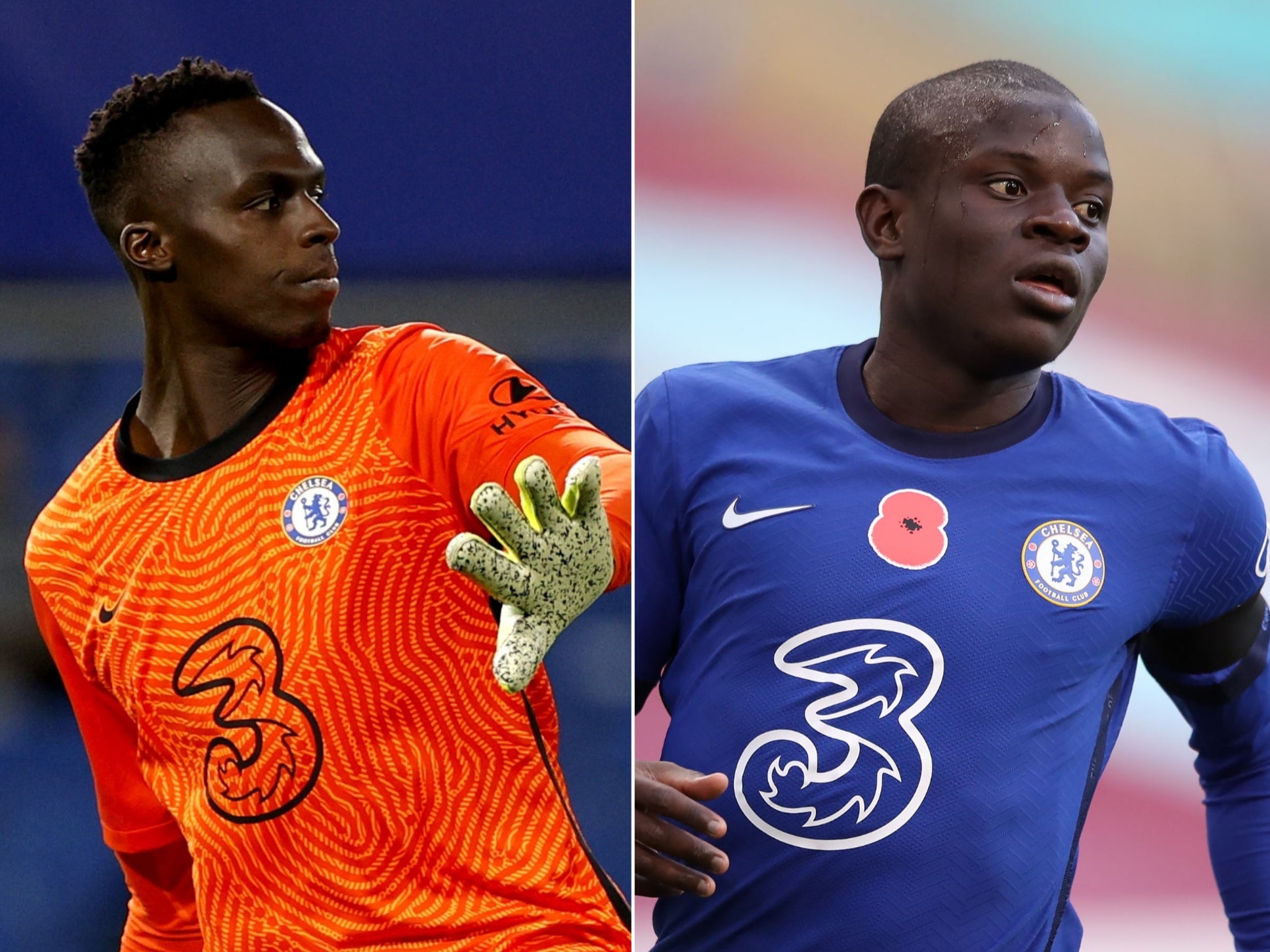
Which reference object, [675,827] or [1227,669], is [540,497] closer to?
[675,827]

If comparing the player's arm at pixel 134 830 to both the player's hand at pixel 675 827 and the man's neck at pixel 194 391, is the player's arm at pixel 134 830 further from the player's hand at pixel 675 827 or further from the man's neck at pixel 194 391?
the player's hand at pixel 675 827

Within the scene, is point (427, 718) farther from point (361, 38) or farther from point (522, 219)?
point (361, 38)

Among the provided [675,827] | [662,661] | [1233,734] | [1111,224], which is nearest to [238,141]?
[662,661]

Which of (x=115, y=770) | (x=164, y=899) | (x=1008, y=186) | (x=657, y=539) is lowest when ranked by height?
(x=164, y=899)

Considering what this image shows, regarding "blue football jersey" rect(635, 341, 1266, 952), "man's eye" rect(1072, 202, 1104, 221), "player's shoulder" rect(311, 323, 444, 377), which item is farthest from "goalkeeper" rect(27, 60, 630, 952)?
"man's eye" rect(1072, 202, 1104, 221)

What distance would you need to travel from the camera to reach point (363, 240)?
138cm

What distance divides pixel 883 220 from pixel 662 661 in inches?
18.2

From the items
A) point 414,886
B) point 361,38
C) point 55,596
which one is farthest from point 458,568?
point 361,38

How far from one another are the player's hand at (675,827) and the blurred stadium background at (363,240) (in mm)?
101

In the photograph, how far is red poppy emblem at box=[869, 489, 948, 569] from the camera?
127 cm

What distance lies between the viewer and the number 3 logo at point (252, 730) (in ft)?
4.23

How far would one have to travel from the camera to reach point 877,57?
138cm

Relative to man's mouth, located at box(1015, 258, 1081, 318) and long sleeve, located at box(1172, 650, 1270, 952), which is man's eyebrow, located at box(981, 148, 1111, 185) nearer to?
man's mouth, located at box(1015, 258, 1081, 318)

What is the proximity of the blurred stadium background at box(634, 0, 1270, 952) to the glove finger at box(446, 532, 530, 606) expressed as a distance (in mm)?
371
